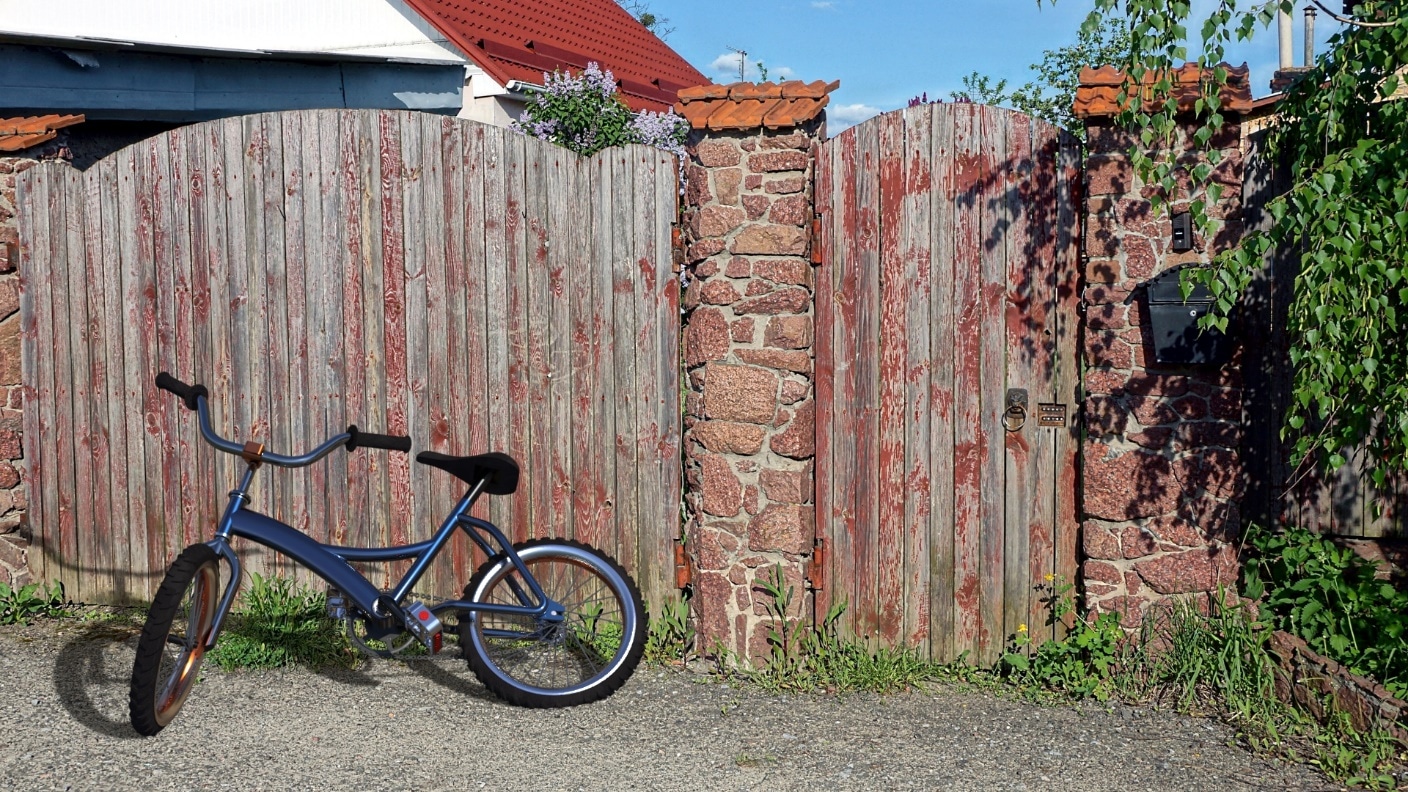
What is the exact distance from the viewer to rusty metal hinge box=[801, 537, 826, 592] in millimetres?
4766

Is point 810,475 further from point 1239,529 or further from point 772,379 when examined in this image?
point 1239,529

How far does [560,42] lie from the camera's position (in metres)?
14.1

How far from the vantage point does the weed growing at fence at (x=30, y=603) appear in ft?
18.2

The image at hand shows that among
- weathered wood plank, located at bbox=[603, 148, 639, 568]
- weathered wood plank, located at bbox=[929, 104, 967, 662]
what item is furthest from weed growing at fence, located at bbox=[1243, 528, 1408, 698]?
weathered wood plank, located at bbox=[603, 148, 639, 568]

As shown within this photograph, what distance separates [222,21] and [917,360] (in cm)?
1042

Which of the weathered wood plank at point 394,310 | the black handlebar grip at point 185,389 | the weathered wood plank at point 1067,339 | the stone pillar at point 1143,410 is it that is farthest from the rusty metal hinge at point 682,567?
the black handlebar grip at point 185,389

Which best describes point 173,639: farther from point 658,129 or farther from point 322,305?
point 658,129

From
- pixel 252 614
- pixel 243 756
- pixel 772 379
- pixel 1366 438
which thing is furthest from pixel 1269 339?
pixel 252 614

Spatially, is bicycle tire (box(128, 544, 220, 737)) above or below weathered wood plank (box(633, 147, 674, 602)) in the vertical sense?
below

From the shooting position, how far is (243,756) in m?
3.98

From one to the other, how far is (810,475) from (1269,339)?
1.75 metres

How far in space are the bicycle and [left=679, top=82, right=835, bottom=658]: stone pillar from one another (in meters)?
0.50

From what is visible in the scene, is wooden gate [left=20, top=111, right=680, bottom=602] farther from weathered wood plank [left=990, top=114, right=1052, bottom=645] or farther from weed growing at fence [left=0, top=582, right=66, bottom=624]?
weathered wood plank [left=990, top=114, right=1052, bottom=645]

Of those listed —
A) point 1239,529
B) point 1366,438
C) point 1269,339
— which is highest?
point 1269,339
